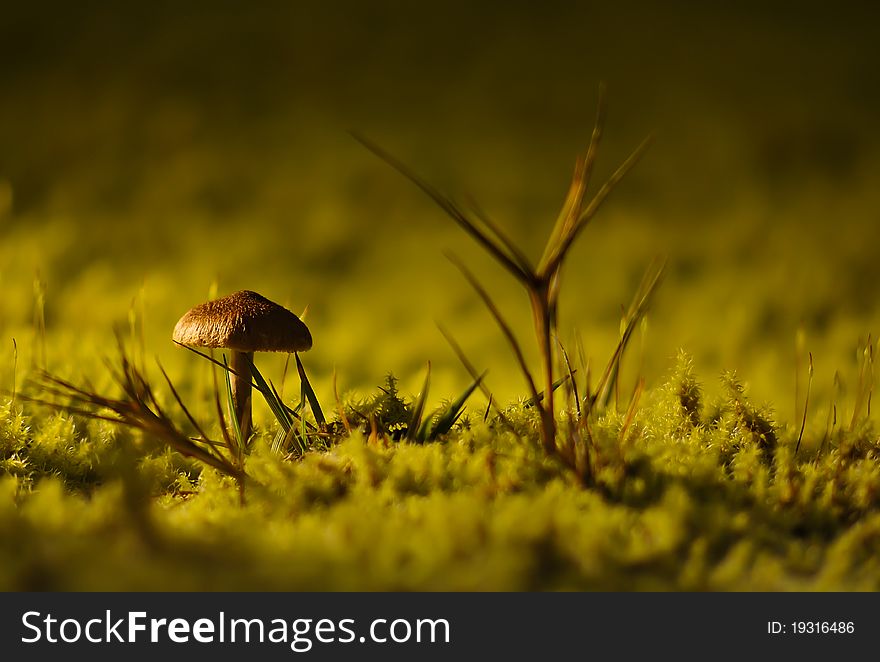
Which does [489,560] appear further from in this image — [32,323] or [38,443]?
[32,323]

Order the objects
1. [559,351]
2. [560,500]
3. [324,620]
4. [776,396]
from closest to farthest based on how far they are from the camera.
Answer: [324,620] → [560,500] → [559,351] → [776,396]

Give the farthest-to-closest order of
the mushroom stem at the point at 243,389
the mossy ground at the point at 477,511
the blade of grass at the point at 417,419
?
1. the mushroom stem at the point at 243,389
2. the blade of grass at the point at 417,419
3. the mossy ground at the point at 477,511

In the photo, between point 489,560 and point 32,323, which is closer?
point 489,560

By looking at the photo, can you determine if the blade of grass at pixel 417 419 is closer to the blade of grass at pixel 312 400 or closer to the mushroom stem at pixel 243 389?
the blade of grass at pixel 312 400

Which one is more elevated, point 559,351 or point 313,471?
point 559,351

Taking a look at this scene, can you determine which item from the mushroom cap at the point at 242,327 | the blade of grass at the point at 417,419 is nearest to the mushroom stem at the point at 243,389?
the mushroom cap at the point at 242,327

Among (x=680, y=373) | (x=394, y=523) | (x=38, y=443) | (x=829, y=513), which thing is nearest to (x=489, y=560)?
(x=394, y=523)

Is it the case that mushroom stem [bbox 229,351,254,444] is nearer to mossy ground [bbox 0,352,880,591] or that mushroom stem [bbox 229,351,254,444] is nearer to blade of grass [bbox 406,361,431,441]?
mossy ground [bbox 0,352,880,591]
